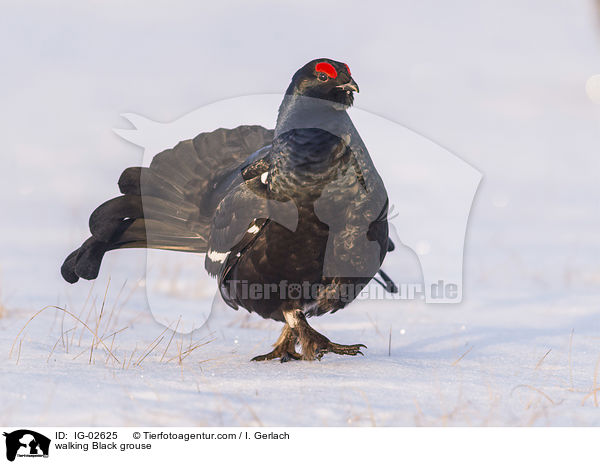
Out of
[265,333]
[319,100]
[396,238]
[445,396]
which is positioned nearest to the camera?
[445,396]

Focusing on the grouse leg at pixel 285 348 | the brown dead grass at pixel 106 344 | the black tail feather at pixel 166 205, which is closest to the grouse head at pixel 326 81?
the black tail feather at pixel 166 205

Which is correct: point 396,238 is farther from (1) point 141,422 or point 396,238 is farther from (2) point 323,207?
(1) point 141,422

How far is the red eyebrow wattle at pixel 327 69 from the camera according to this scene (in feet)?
13.6

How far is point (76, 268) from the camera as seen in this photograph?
4859 millimetres

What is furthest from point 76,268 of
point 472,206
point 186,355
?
point 472,206

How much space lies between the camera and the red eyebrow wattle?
4.15 m

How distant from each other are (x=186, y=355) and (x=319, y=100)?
72.6 inches

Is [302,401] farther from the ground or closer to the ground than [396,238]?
closer to the ground

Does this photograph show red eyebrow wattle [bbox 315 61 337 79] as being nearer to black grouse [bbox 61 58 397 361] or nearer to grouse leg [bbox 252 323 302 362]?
black grouse [bbox 61 58 397 361]

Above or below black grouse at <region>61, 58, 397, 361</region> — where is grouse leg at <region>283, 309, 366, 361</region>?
below

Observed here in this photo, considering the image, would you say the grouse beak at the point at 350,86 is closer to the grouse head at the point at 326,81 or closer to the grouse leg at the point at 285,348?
the grouse head at the point at 326,81

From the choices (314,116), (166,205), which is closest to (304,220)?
(314,116)

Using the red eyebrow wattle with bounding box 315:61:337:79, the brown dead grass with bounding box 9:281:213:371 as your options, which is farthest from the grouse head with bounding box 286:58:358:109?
the brown dead grass with bounding box 9:281:213:371
